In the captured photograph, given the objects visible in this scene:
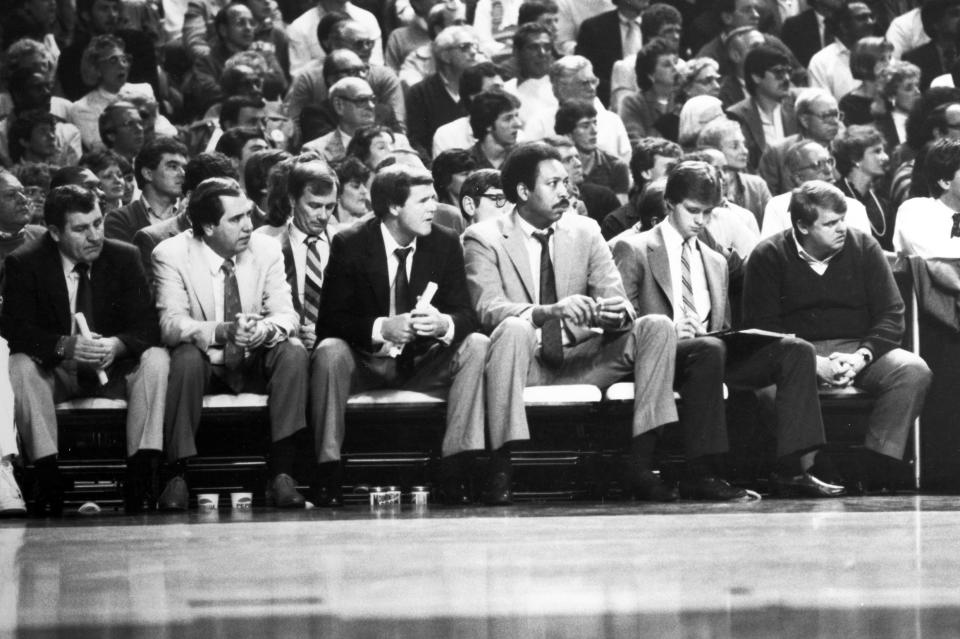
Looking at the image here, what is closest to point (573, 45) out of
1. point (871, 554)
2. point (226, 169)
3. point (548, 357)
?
point (226, 169)

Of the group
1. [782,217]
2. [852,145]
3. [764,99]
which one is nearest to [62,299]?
[782,217]

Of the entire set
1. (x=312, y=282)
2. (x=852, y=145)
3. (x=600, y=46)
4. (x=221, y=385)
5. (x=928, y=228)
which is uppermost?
(x=600, y=46)

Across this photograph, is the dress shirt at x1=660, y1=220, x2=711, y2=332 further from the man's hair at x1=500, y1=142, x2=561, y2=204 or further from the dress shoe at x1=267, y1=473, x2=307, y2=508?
the dress shoe at x1=267, y1=473, x2=307, y2=508

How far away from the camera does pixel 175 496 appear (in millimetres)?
5754

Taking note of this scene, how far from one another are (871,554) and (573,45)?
700 centimetres

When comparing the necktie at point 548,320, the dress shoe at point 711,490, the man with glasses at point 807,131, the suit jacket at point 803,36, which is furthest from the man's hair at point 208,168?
the suit jacket at point 803,36

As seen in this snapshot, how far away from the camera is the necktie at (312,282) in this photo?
6.47 meters

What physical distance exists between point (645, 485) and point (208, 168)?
2356 mm

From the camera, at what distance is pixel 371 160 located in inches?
301

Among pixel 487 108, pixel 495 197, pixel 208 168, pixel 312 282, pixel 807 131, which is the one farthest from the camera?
pixel 807 131

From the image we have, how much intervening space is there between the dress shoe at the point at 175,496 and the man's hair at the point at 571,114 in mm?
3385

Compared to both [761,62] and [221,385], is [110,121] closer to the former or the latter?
[221,385]

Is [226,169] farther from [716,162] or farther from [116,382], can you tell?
[716,162]

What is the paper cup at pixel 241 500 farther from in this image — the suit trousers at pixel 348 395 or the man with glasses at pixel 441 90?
the man with glasses at pixel 441 90
